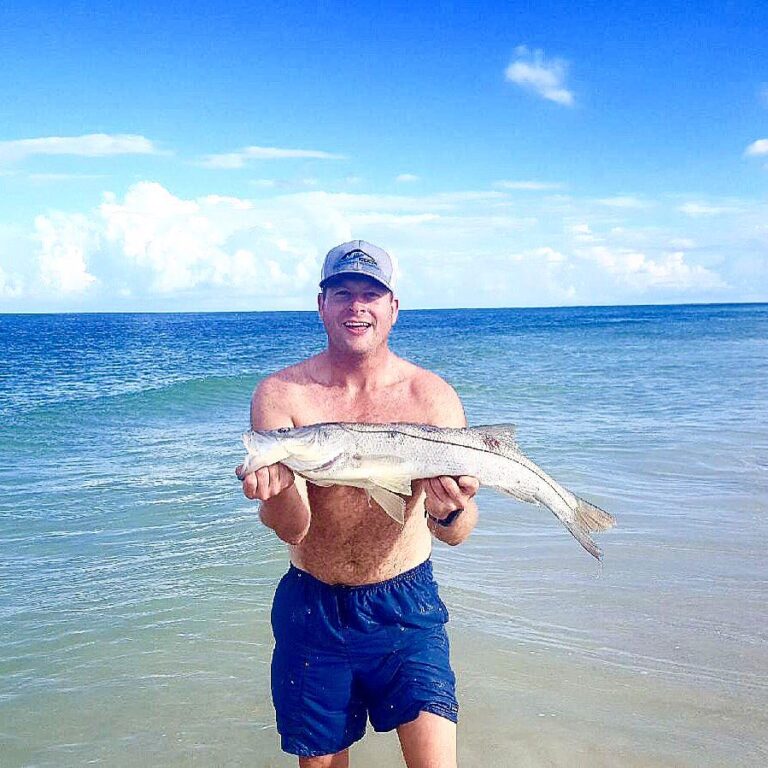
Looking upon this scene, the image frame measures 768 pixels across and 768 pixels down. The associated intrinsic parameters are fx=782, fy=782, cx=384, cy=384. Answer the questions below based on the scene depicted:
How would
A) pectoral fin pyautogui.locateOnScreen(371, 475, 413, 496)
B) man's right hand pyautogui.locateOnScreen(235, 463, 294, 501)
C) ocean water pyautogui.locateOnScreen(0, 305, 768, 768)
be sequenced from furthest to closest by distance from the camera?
ocean water pyautogui.locateOnScreen(0, 305, 768, 768)
pectoral fin pyautogui.locateOnScreen(371, 475, 413, 496)
man's right hand pyautogui.locateOnScreen(235, 463, 294, 501)

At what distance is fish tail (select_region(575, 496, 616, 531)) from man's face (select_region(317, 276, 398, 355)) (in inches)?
48.8

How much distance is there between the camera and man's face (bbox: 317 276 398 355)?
12.5ft

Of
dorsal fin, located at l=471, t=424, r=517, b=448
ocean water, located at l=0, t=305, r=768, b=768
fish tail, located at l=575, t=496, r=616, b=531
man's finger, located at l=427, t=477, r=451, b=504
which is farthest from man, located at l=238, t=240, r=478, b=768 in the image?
ocean water, located at l=0, t=305, r=768, b=768

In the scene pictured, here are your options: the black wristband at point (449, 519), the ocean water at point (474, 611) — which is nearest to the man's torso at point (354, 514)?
the black wristband at point (449, 519)

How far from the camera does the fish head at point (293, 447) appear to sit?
3209 millimetres

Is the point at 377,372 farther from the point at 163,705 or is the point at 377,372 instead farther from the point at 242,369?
the point at 242,369

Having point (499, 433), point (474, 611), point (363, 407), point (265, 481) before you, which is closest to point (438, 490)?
point (499, 433)

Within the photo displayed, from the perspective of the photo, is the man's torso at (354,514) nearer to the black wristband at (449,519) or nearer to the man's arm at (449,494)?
the man's arm at (449,494)

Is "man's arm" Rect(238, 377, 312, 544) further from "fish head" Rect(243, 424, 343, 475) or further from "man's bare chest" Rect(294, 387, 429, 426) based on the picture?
"man's bare chest" Rect(294, 387, 429, 426)

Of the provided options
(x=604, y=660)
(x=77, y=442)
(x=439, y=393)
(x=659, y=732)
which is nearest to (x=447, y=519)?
(x=439, y=393)

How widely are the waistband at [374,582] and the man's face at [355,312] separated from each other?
1.10 m

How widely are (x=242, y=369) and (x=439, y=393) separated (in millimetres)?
27823

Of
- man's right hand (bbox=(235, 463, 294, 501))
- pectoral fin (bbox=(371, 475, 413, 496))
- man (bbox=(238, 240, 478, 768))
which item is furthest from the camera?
man (bbox=(238, 240, 478, 768))

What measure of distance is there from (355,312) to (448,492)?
99 cm
